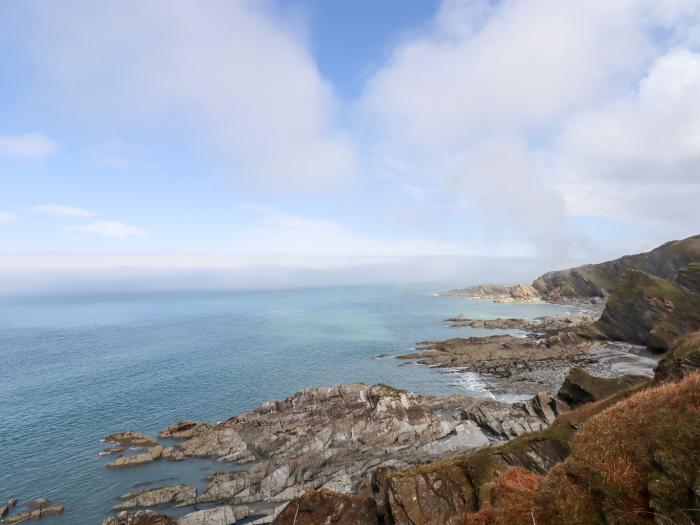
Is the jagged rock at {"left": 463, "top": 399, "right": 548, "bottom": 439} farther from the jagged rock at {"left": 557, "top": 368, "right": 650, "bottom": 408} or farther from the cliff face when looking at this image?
the cliff face

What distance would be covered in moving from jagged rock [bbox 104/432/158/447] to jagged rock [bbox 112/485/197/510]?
11.9 metres

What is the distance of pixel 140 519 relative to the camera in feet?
92.8

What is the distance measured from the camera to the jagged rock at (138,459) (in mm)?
38656

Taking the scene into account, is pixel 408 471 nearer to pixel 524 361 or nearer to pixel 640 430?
pixel 640 430

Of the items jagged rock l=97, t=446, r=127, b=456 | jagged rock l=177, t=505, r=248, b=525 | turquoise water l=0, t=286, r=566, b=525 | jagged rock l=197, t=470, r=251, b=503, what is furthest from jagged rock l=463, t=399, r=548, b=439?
jagged rock l=97, t=446, r=127, b=456

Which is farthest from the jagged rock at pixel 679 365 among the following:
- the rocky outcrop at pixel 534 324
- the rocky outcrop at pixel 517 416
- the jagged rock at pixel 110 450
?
the rocky outcrop at pixel 534 324

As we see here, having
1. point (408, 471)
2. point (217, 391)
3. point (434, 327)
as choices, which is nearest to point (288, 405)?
point (217, 391)

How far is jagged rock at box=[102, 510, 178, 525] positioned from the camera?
2791 cm

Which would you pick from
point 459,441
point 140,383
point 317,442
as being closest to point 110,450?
point 317,442

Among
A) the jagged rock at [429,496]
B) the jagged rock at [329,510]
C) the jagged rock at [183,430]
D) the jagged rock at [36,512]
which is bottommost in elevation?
the jagged rock at [36,512]

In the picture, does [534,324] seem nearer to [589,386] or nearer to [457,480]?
[589,386]

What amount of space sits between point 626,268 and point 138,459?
179190 mm

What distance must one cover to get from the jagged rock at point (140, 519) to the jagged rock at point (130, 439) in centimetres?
1574

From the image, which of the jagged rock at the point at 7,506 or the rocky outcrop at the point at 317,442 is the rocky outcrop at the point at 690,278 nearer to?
the rocky outcrop at the point at 317,442
